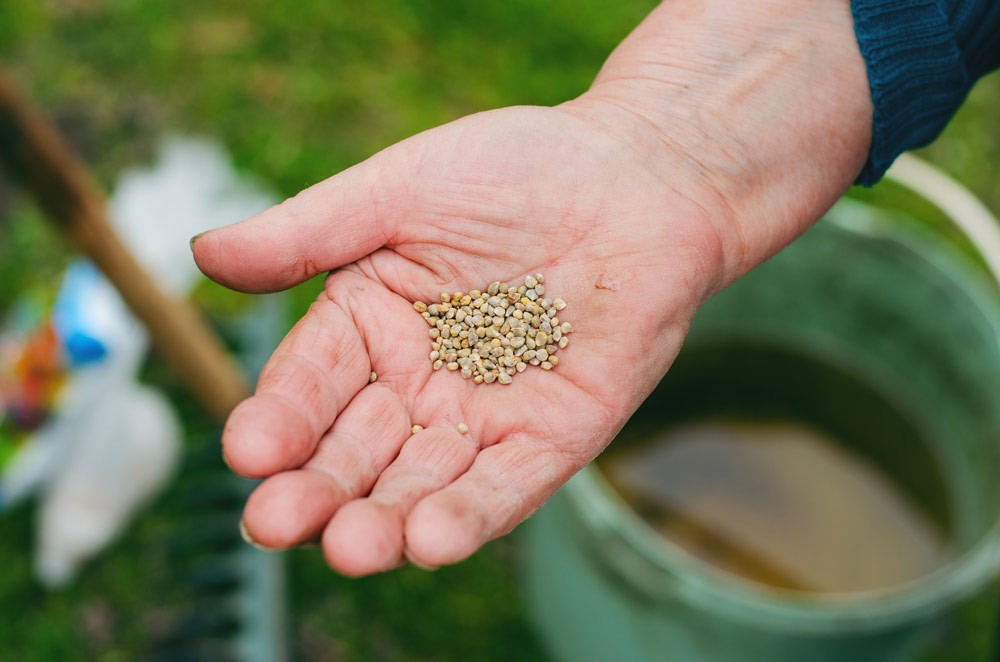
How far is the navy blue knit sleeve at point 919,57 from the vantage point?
74.0 inches

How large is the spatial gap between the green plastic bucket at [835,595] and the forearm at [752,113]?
692mm

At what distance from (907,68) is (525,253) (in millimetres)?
916

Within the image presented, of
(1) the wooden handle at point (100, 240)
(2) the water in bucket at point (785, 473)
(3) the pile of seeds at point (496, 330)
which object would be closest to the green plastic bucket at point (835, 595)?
(2) the water in bucket at point (785, 473)

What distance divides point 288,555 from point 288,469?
1847mm

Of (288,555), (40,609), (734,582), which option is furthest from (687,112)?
(40,609)

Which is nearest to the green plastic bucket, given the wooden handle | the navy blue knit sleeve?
the navy blue knit sleeve

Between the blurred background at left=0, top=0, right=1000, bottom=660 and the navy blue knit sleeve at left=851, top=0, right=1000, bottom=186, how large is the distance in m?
1.98

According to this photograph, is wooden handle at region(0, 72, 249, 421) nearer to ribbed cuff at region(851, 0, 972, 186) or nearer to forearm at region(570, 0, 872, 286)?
forearm at region(570, 0, 872, 286)

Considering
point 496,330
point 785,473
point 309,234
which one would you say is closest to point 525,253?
point 496,330

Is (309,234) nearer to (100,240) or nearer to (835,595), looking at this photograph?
(100,240)

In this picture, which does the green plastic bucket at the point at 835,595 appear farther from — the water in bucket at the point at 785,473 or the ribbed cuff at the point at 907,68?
the ribbed cuff at the point at 907,68

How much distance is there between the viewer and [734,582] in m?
2.06

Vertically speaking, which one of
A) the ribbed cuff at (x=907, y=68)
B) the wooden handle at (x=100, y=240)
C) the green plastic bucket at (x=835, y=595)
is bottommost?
the green plastic bucket at (x=835, y=595)

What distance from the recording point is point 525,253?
196 cm
